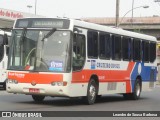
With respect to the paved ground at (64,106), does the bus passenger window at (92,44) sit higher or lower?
higher

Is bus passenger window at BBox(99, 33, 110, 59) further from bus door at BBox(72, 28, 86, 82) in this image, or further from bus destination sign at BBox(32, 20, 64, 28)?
bus destination sign at BBox(32, 20, 64, 28)

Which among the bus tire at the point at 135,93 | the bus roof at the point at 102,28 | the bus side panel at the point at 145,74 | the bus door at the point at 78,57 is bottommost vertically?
the bus tire at the point at 135,93

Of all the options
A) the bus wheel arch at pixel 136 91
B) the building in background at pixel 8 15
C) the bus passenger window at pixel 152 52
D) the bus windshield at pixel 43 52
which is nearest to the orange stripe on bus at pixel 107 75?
the bus windshield at pixel 43 52

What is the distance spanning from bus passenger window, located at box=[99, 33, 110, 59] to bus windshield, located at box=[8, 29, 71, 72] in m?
2.52

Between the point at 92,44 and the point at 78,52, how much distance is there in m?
1.22

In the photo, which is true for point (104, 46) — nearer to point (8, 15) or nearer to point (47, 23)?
point (47, 23)

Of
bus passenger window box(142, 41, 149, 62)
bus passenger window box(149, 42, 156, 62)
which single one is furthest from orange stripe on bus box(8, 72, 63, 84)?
bus passenger window box(149, 42, 156, 62)

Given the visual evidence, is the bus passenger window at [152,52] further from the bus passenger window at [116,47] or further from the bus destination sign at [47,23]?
the bus destination sign at [47,23]

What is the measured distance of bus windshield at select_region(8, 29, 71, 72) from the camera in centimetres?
1777

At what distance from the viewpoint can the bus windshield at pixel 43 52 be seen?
17766mm

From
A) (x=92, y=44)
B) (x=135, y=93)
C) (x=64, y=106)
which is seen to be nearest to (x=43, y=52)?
(x=64, y=106)

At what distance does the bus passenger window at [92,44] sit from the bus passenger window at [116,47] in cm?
168

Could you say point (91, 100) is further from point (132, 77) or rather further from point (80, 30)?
point (132, 77)

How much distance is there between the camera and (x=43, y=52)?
58.9 ft
